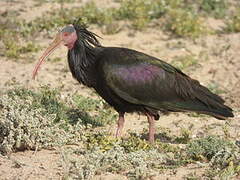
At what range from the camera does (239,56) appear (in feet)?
39.4

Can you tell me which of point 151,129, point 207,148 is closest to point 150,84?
point 151,129

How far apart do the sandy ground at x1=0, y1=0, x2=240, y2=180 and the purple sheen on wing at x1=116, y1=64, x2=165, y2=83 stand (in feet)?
3.79

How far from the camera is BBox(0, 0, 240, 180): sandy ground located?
721cm

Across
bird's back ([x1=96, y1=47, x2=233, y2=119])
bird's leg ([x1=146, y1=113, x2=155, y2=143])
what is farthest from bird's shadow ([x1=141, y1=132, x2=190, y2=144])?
bird's back ([x1=96, y1=47, x2=233, y2=119])

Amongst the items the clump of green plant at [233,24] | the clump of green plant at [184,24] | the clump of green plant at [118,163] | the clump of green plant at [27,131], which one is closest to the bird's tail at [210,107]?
the clump of green plant at [118,163]

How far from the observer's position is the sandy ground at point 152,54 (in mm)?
7207

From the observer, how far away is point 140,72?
8.34 metres

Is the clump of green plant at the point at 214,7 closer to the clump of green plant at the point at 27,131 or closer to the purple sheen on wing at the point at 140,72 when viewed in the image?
the purple sheen on wing at the point at 140,72

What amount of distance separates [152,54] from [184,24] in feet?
3.74

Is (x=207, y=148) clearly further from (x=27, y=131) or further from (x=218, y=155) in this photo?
(x=27, y=131)

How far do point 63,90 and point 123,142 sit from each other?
2.84 meters

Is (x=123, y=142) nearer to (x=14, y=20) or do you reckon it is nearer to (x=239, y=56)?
(x=239, y=56)

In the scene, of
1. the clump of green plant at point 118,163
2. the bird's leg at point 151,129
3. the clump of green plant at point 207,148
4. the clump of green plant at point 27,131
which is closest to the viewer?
the clump of green plant at point 118,163

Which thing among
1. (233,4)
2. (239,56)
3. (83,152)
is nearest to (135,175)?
(83,152)
